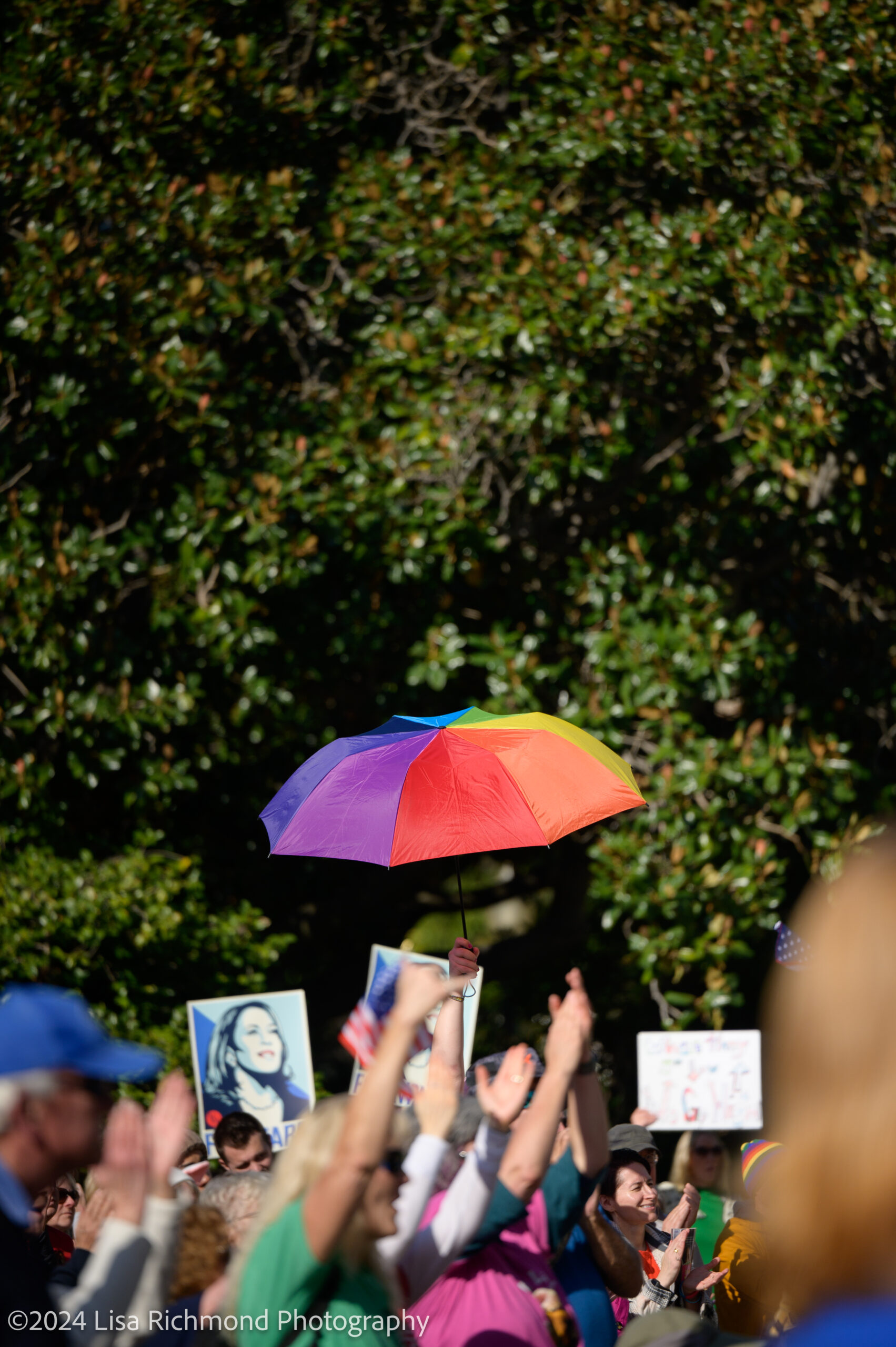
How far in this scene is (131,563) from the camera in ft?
19.7

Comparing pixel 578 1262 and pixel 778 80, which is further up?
pixel 778 80

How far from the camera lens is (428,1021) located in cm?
434

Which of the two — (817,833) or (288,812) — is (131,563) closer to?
(288,812)

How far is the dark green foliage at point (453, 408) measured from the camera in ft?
19.6

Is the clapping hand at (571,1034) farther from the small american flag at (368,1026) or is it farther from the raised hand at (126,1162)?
the raised hand at (126,1162)

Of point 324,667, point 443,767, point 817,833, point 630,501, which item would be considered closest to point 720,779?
point 817,833

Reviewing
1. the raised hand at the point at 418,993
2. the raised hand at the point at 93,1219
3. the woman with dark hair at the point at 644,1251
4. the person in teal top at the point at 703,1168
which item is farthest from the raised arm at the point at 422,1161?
the person in teal top at the point at 703,1168

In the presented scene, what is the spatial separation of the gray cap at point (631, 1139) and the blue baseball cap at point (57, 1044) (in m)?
2.21

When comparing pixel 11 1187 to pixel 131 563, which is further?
pixel 131 563

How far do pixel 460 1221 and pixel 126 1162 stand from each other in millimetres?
704

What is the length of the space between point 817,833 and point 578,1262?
357 centimetres

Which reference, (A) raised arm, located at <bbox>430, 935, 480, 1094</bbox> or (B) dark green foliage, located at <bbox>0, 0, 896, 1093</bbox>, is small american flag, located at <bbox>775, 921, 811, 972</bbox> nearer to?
(B) dark green foliage, located at <bbox>0, 0, 896, 1093</bbox>

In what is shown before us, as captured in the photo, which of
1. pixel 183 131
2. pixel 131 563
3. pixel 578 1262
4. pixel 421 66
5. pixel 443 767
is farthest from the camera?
pixel 421 66

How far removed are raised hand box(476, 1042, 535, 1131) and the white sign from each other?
121 inches
